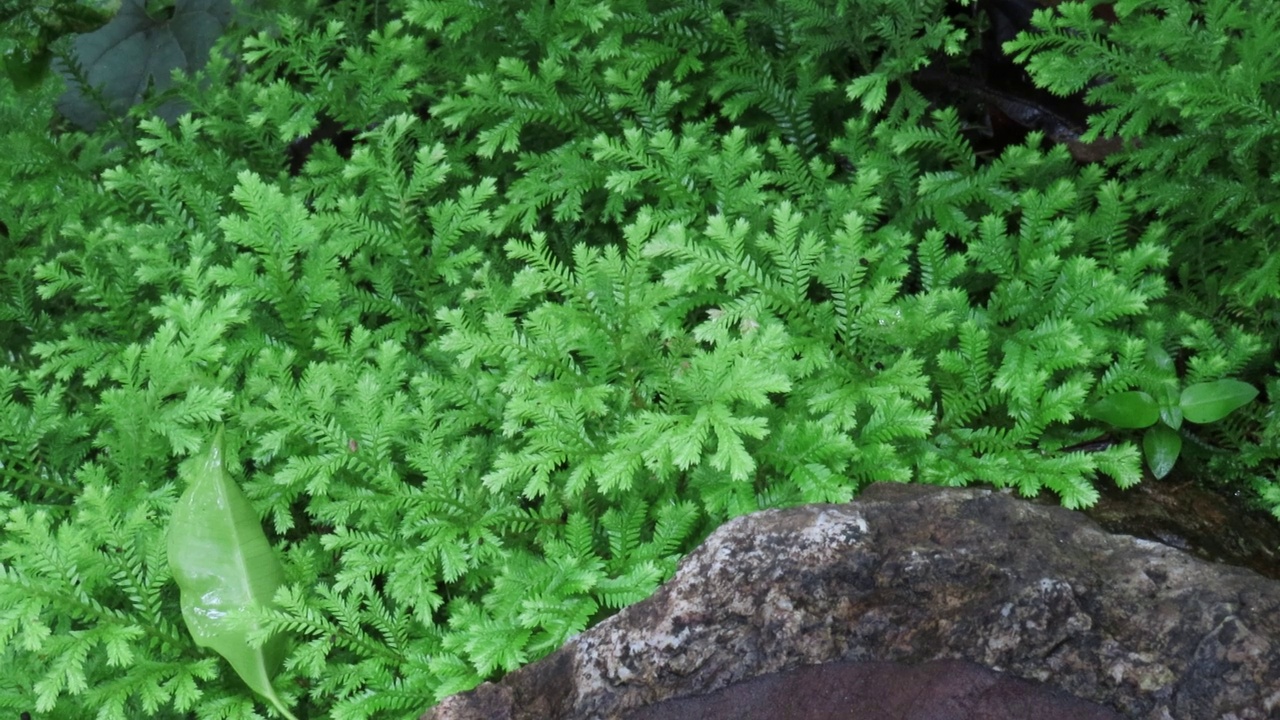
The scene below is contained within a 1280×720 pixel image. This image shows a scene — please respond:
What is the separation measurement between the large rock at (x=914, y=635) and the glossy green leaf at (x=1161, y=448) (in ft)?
1.71

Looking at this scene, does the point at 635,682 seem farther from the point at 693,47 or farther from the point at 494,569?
the point at 693,47

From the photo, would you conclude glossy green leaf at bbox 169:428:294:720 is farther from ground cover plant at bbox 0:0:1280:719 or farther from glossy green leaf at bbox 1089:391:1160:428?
glossy green leaf at bbox 1089:391:1160:428

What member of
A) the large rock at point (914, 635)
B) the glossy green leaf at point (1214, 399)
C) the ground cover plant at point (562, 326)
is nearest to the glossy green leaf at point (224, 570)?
the ground cover plant at point (562, 326)

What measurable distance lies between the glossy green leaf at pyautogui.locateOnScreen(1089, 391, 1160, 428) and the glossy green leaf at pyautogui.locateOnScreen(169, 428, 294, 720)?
6.35 feet

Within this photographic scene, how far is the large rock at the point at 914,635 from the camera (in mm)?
1525

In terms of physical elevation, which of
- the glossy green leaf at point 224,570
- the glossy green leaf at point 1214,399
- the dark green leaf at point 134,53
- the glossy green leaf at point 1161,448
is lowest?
the glossy green leaf at point 1161,448

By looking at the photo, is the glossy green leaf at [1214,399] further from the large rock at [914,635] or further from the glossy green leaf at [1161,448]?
the large rock at [914,635]

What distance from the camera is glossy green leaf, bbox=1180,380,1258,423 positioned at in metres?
2.21

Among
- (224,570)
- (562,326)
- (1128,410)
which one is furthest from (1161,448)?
(224,570)

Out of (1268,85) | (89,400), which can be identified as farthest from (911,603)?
(89,400)

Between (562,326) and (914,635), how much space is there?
1.13 m

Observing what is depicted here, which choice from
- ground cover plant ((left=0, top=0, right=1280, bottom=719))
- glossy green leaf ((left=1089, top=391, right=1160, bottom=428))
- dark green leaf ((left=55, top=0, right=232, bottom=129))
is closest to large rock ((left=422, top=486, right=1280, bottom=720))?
ground cover plant ((left=0, top=0, right=1280, bottom=719))

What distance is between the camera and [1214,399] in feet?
7.30

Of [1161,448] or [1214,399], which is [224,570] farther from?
[1214,399]
